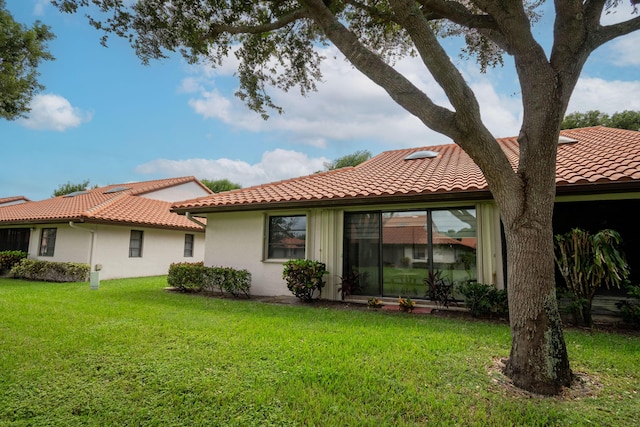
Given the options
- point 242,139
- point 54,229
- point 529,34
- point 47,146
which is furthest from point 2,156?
point 529,34

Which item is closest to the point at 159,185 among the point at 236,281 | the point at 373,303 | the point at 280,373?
the point at 236,281

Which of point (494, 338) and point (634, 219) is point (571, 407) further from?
point (634, 219)

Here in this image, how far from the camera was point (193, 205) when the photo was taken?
1009 cm

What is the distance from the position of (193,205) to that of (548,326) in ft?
30.7

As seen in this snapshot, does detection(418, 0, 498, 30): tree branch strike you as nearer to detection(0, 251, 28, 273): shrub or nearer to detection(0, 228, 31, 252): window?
detection(0, 251, 28, 273): shrub

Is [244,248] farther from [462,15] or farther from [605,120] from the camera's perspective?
[605,120]

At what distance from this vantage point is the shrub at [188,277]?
384 inches

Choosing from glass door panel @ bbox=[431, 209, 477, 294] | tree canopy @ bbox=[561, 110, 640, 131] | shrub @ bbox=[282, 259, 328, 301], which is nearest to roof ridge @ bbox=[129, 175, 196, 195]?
shrub @ bbox=[282, 259, 328, 301]

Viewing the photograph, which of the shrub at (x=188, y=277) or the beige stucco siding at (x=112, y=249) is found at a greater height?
the beige stucco siding at (x=112, y=249)

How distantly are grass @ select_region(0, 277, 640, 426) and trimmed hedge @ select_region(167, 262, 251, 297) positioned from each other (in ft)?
9.32

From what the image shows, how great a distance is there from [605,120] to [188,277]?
2923cm

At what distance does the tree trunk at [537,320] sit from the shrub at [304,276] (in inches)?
198

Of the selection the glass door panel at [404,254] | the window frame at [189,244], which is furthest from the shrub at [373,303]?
the window frame at [189,244]

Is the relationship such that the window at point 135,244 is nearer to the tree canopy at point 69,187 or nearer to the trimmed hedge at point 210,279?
the trimmed hedge at point 210,279
